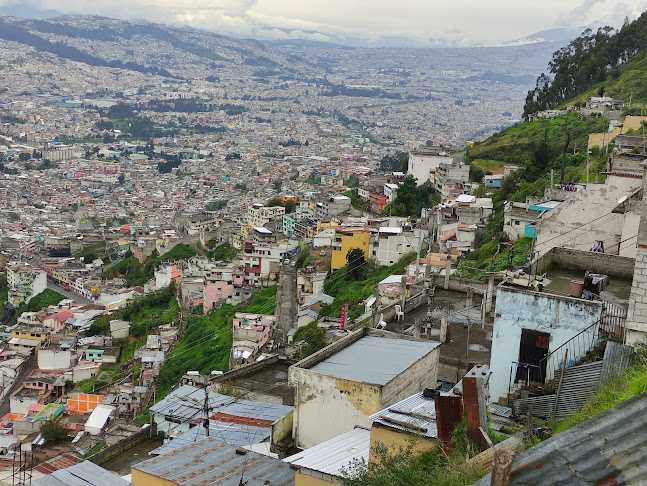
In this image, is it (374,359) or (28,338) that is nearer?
(374,359)

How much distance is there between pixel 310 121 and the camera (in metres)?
96.6

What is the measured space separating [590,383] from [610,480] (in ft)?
8.22

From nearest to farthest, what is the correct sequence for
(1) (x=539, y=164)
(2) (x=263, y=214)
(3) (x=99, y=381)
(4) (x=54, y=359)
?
(1) (x=539, y=164), (3) (x=99, y=381), (4) (x=54, y=359), (2) (x=263, y=214)

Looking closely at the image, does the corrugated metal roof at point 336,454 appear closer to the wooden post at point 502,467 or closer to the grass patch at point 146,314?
the wooden post at point 502,467

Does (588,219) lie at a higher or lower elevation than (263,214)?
higher

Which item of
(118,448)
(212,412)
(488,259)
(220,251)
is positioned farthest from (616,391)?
(220,251)

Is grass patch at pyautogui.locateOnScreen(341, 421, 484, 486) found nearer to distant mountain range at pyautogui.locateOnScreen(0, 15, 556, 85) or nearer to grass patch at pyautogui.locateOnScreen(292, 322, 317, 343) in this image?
grass patch at pyautogui.locateOnScreen(292, 322, 317, 343)

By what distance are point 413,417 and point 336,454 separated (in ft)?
A: 1.90

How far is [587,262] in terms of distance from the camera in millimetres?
5371

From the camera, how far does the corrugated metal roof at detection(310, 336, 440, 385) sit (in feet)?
18.5

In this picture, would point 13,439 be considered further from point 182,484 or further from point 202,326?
point 182,484

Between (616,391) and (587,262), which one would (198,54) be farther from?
(616,391)

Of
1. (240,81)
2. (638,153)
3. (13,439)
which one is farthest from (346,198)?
(240,81)

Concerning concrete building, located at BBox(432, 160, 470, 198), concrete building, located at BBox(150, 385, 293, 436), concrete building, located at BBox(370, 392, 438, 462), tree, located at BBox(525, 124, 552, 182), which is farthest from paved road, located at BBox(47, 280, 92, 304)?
concrete building, located at BBox(370, 392, 438, 462)
